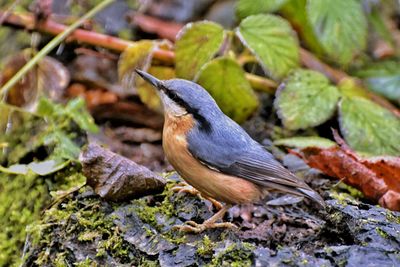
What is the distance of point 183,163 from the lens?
3002 mm

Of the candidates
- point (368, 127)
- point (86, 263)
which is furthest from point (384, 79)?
point (86, 263)

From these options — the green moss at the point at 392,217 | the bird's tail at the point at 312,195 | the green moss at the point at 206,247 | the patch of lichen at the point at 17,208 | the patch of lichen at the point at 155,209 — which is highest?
the bird's tail at the point at 312,195

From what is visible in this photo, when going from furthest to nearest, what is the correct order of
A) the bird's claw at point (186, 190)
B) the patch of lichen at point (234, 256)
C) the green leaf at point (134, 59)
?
the green leaf at point (134, 59) → the bird's claw at point (186, 190) → the patch of lichen at point (234, 256)

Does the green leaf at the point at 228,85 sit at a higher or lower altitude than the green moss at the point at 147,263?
higher

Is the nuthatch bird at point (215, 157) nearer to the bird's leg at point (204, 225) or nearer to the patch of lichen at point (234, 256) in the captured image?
the bird's leg at point (204, 225)

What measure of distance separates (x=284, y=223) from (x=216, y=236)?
45cm

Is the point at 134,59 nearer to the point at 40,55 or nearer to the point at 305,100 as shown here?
the point at 40,55

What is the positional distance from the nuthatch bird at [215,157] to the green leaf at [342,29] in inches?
46.6

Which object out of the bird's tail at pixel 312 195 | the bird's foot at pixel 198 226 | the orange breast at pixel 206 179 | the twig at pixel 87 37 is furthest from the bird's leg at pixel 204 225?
the twig at pixel 87 37

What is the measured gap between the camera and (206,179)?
2.95 m

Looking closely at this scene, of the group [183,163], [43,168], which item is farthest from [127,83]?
[183,163]

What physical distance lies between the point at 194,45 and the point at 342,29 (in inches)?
38.8

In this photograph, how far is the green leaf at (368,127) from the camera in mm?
3663

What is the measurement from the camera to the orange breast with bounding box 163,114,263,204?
2961 mm
